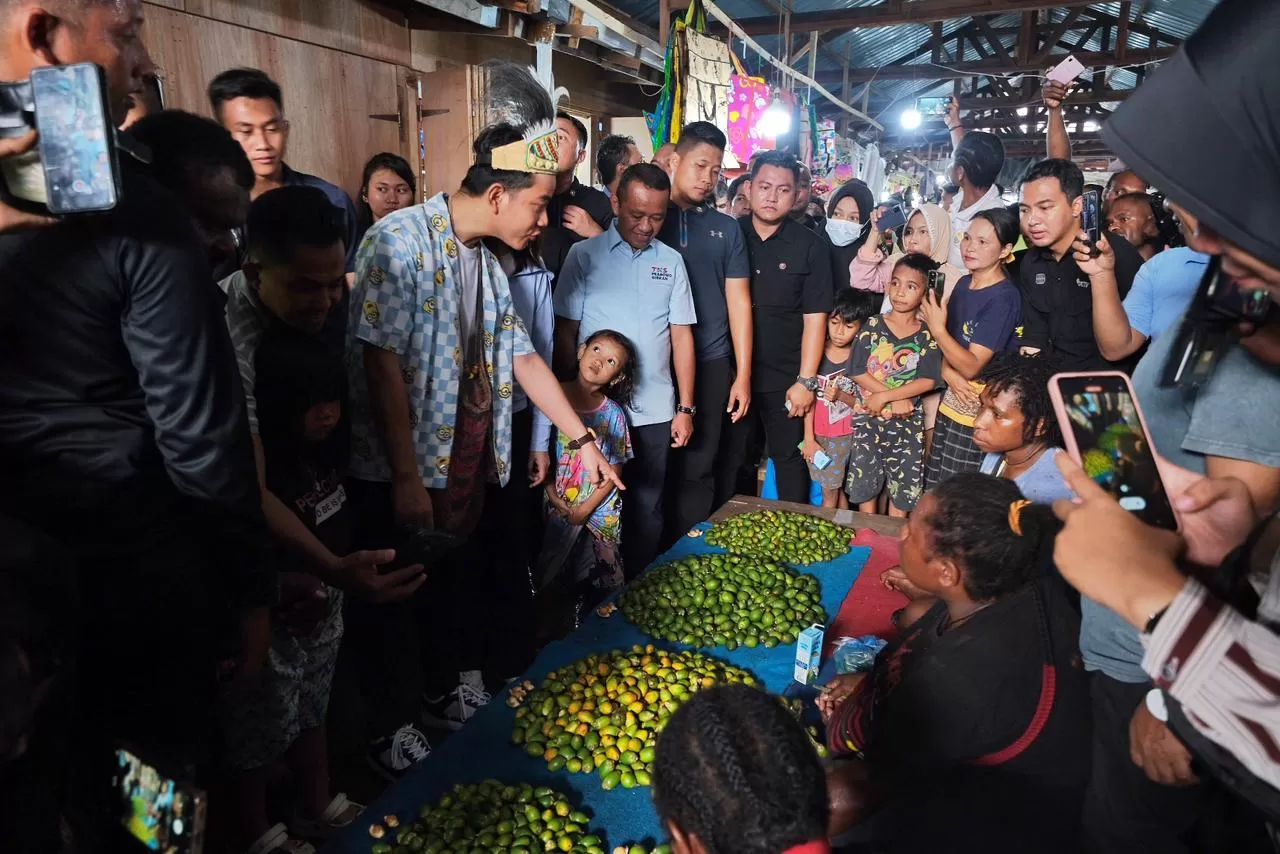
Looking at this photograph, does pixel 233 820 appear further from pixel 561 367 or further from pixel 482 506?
pixel 561 367

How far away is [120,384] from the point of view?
1.38 metres

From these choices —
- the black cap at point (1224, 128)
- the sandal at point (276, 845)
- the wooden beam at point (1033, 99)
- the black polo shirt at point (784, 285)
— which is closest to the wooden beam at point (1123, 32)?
the wooden beam at point (1033, 99)

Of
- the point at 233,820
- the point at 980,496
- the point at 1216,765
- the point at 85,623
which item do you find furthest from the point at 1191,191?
the point at 233,820

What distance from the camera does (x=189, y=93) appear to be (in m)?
3.67

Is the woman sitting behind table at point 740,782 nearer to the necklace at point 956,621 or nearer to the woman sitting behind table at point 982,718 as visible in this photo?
the woman sitting behind table at point 982,718

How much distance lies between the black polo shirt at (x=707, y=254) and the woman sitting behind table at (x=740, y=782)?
2.84 m

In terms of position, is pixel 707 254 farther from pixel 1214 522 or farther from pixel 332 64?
pixel 1214 522

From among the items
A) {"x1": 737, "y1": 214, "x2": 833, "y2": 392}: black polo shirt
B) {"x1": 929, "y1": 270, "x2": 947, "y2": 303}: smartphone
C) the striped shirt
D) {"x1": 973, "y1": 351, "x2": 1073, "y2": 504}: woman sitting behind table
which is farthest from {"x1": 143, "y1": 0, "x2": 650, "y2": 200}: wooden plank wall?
the striped shirt

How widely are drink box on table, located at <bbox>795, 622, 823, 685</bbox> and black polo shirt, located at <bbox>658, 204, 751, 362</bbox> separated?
2.01 meters

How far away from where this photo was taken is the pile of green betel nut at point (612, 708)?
1.90 meters

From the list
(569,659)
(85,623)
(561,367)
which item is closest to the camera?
(85,623)

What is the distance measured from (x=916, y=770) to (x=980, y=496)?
65 centimetres

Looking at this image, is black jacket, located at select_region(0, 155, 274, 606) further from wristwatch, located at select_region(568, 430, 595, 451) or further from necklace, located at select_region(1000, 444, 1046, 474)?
necklace, located at select_region(1000, 444, 1046, 474)

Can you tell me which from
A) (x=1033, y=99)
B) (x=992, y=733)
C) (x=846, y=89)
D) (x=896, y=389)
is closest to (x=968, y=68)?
(x=846, y=89)
